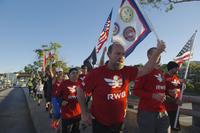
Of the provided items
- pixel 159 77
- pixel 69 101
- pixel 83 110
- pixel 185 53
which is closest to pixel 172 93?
pixel 159 77

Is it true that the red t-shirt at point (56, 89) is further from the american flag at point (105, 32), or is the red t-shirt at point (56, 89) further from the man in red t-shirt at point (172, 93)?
the man in red t-shirt at point (172, 93)

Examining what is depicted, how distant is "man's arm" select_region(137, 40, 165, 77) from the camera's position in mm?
4117

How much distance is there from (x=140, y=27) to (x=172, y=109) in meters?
1.86

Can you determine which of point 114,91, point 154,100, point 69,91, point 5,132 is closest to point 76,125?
point 69,91

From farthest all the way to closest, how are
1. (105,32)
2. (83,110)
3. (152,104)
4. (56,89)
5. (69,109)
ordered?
(105,32), (56,89), (69,109), (152,104), (83,110)

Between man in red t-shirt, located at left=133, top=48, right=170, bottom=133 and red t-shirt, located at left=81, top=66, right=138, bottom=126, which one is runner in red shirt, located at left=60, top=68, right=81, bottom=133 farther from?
red t-shirt, located at left=81, top=66, right=138, bottom=126

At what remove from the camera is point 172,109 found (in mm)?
6324

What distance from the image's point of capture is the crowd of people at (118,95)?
4.16m

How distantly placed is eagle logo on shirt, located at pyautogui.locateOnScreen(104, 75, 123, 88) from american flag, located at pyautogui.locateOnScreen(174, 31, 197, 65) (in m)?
2.89

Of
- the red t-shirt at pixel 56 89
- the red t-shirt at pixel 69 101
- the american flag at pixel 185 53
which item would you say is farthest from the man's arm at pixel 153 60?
the red t-shirt at pixel 56 89

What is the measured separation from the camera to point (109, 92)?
163 inches

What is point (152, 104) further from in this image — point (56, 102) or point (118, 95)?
point (56, 102)

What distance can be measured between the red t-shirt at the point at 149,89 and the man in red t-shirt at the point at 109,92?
1032mm

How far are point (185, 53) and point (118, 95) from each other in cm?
314
